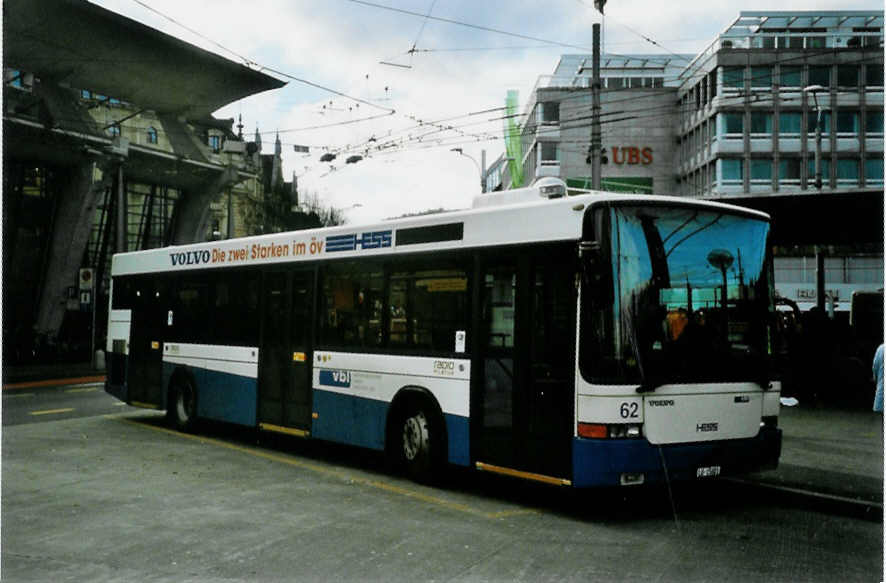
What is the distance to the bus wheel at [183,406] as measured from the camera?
47.9 feet

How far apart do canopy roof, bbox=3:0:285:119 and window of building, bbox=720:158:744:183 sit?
32.2 meters

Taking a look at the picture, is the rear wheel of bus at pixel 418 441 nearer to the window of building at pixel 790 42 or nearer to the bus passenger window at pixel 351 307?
the bus passenger window at pixel 351 307

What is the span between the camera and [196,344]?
14.5 meters

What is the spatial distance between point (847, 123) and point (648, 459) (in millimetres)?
56716

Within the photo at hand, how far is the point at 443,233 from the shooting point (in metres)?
10.1

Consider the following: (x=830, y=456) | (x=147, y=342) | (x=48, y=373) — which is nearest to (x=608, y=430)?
(x=830, y=456)

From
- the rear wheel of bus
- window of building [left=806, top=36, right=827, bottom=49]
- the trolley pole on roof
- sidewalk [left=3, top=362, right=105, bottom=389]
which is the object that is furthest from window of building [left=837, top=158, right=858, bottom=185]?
the rear wheel of bus

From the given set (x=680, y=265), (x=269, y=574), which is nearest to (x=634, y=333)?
(x=680, y=265)

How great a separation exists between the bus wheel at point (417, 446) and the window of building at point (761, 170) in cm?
5608

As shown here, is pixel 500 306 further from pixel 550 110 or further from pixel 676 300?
pixel 550 110

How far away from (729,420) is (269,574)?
4398mm

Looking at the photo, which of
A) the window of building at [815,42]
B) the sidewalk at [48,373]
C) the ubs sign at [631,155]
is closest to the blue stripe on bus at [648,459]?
the sidewalk at [48,373]

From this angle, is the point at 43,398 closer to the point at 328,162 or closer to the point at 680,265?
the point at 328,162

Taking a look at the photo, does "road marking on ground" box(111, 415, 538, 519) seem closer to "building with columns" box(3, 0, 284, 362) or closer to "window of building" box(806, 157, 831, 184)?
"building with columns" box(3, 0, 284, 362)
